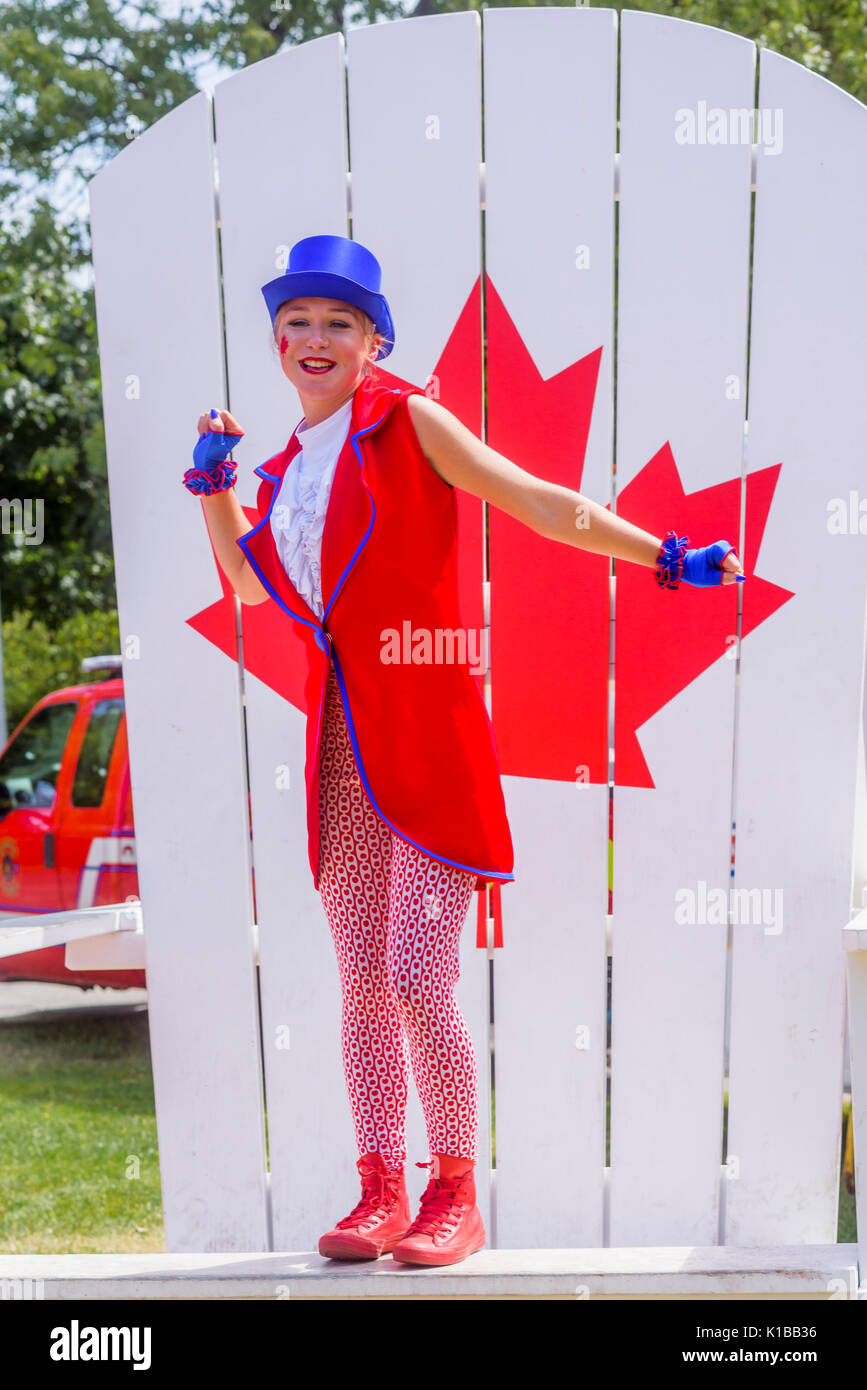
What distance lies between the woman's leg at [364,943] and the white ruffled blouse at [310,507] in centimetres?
19

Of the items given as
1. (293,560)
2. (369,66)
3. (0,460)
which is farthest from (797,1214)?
(0,460)

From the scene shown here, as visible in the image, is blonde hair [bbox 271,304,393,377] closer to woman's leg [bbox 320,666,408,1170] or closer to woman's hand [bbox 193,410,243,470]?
woman's hand [bbox 193,410,243,470]

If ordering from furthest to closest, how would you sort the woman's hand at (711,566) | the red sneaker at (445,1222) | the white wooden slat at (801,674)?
the white wooden slat at (801,674)
the red sneaker at (445,1222)
the woman's hand at (711,566)

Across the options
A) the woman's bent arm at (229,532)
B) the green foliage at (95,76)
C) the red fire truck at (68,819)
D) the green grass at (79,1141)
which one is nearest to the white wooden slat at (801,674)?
the woman's bent arm at (229,532)

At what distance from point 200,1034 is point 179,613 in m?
0.79

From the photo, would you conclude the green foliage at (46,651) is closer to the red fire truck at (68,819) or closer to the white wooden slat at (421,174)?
the red fire truck at (68,819)

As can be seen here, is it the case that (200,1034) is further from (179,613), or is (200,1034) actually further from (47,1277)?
Result: (179,613)

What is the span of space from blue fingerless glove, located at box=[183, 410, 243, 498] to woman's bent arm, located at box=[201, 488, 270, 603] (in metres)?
0.03

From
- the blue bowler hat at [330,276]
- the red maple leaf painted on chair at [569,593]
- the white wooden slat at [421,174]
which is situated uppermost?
the white wooden slat at [421,174]

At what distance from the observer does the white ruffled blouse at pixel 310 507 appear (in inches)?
71.4

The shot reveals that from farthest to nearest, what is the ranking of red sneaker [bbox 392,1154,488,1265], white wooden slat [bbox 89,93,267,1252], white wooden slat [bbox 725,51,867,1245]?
1. white wooden slat [bbox 89,93,267,1252]
2. white wooden slat [bbox 725,51,867,1245]
3. red sneaker [bbox 392,1154,488,1265]

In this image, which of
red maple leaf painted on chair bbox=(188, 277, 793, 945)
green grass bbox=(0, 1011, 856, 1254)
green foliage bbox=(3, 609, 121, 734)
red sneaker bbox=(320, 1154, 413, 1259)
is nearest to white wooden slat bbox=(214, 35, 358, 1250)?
red maple leaf painted on chair bbox=(188, 277, 793, 945)

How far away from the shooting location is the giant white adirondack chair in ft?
6.98

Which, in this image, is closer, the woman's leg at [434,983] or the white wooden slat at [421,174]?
the woman's leg at [434,983]
